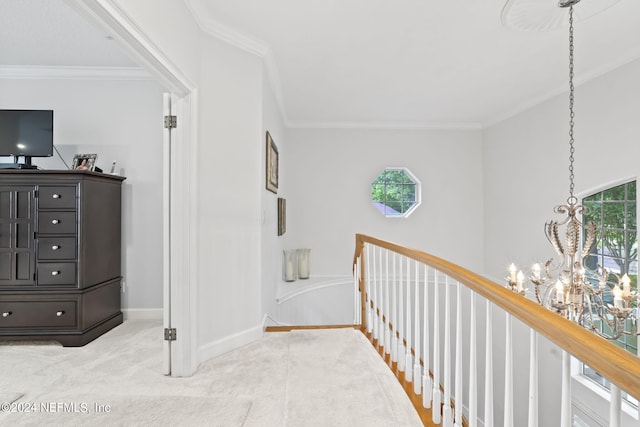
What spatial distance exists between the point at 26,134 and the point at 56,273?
1336 mm

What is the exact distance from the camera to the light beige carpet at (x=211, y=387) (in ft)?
5.84

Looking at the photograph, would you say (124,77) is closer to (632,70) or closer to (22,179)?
(22,179)

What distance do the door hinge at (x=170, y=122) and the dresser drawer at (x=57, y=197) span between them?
4.14ft

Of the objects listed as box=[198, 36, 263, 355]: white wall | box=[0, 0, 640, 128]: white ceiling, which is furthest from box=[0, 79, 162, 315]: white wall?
box=[198, 36, 263, 355]: white wall

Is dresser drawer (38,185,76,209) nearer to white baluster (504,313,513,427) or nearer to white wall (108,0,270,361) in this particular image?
white wall (108,0,270,361)

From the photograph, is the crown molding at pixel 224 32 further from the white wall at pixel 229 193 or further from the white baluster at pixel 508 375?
the white baluster at pixel 508 375

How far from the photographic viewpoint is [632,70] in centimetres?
292

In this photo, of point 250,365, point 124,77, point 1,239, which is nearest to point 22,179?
point 1,239

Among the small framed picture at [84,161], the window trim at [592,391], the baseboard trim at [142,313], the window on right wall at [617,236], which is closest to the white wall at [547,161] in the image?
the window trim at [592,391]

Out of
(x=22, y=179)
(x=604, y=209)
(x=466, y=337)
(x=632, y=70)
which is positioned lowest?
(x=466, y=337)

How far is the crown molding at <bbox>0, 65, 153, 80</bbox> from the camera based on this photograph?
3312 millimetres

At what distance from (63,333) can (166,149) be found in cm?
190

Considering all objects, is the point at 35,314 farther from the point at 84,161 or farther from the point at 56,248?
the point at 84,161

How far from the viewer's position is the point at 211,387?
6.81 ft
